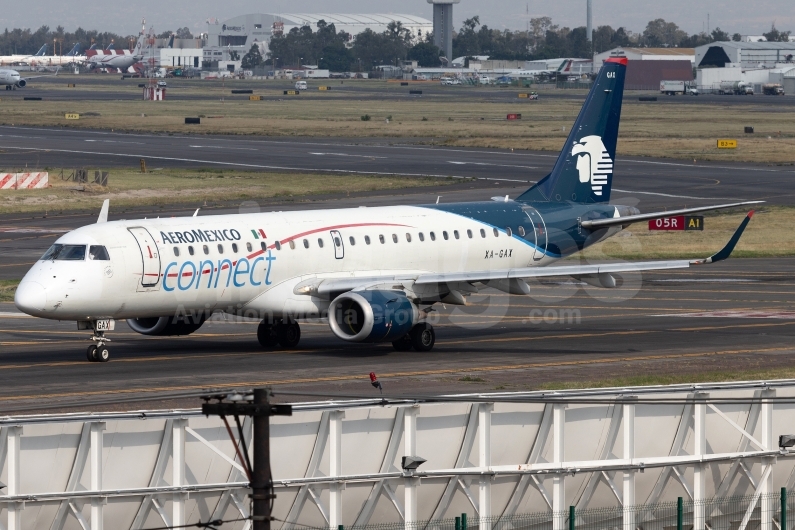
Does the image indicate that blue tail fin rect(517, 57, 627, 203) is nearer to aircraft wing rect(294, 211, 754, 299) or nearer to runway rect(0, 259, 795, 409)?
runway rect(0, 259, 795, 409)

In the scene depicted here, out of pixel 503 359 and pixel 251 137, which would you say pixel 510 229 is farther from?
pixel 251 137

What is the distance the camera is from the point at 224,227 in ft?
138

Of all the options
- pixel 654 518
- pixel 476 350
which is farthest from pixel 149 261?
pixel 654 518

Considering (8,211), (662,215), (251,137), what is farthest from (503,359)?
(251,137)

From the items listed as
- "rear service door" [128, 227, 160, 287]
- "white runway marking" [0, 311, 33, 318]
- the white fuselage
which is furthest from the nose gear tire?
"white runway marking" [0, 311, 33, 318]

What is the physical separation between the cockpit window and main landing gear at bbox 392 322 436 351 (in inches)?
421

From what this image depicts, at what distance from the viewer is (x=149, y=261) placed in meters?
39.7

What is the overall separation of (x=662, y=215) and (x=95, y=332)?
796 inches

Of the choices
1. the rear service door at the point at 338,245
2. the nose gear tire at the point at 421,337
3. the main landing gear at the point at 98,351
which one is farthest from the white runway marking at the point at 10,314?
the nose gear tire at the point at 421,337

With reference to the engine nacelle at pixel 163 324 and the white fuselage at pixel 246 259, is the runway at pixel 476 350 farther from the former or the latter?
the white fuselage at pixel 246 259

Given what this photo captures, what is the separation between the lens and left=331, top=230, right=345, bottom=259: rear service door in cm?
4406

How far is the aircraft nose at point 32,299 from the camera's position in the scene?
38.1m

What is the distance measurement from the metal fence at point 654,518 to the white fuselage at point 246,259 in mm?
16890

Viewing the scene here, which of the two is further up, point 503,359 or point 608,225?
point 608,225
